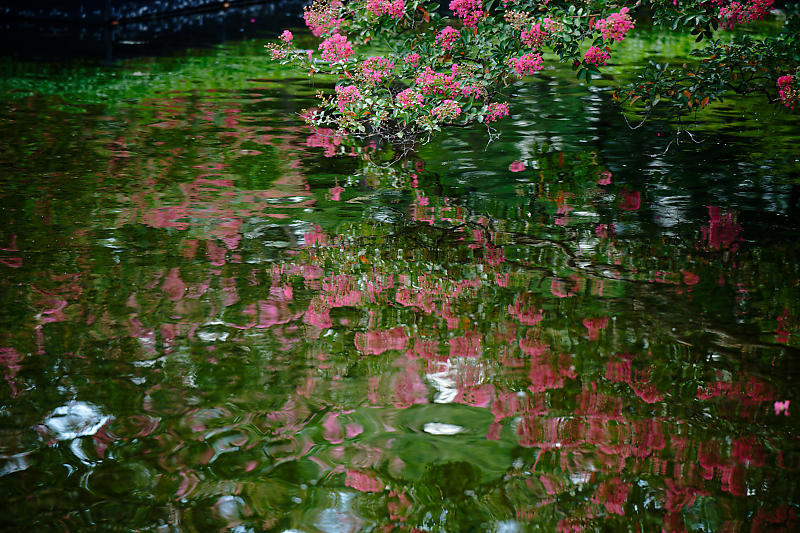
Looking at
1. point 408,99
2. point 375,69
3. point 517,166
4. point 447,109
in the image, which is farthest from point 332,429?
point 517,166

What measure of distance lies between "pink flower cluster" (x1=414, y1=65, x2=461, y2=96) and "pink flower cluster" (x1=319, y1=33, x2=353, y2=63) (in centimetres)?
83

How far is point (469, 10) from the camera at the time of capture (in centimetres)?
850

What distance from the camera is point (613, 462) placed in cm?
385

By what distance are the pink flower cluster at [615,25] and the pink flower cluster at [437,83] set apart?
146cm

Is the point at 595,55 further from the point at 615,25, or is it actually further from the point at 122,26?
the point at 122,26

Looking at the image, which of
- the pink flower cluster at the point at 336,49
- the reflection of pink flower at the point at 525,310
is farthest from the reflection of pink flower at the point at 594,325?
the pink flower cluster at the point at 336,49

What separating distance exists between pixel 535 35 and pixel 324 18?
7.15ft

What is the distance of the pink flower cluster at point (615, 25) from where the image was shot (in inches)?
Result: 299

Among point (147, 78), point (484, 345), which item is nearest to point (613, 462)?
point (484, 345)

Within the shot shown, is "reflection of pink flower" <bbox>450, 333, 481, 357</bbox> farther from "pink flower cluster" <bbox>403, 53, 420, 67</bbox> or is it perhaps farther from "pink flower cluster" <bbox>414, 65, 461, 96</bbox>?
"pink flower cluster" <bbox>403, 53, 420, 67</bbox>

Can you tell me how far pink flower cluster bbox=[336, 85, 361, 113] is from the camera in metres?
8.52

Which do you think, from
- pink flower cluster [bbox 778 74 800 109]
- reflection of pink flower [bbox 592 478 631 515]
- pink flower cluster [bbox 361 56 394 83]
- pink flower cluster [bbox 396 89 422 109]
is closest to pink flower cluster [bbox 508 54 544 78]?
A: pink flower cluster [bbox 396 89 422 109]

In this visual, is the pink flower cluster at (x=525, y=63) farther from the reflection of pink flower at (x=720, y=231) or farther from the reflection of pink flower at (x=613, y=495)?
the reflection of pink flower at (x=613, y=495)

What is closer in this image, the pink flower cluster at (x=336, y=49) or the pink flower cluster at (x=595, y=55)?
the pink flower cluster at (x=595, y=55)
